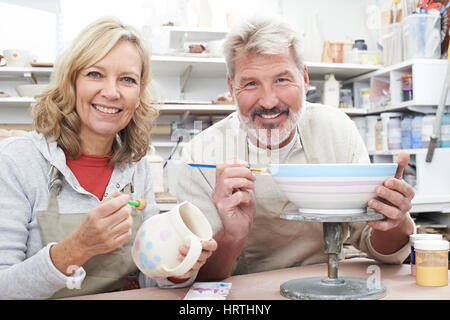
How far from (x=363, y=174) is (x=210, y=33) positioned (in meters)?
2.48

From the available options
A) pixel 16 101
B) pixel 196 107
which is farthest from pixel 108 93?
pixel 16 101

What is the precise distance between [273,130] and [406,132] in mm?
1794

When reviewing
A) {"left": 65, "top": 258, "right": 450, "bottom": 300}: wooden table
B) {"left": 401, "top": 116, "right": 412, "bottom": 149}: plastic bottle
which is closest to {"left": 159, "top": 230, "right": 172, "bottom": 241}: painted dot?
{"left": 65, "top": 258, "right": 450, "bottom": 300}: wooden table

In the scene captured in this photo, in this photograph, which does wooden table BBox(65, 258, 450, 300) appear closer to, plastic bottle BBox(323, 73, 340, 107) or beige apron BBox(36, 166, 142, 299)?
beige apron BBox(36, 166, 142, 299)

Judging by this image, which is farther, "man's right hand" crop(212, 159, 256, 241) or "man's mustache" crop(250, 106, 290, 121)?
"man's mustache" crop(250, 106, 290, 121)

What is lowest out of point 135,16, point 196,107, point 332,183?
point 332,183

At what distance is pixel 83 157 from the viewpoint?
1.21 m

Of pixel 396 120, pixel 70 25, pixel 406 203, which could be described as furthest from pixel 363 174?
pixel 70 25

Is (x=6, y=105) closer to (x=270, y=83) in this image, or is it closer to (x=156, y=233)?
(x=270, y=83)

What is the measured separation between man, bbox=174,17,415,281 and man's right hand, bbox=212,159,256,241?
0.14 metres

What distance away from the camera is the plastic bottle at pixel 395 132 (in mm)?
2848

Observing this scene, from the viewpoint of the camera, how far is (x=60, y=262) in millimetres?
824

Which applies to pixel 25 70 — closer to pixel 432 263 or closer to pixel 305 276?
pixel 305 276

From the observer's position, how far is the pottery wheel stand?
2.52 ft
